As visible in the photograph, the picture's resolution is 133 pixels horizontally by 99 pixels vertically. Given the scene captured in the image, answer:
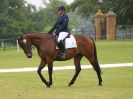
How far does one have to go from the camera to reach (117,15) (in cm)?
6119

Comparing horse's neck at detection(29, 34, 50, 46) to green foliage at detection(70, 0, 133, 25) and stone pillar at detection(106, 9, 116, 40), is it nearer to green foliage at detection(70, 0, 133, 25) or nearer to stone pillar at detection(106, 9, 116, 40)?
green foliage at detection(70, 0, 133, 25)

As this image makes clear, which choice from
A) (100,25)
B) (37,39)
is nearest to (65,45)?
(37,39)

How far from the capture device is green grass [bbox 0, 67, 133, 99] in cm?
1518

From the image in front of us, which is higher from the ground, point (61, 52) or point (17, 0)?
point (61, 52)

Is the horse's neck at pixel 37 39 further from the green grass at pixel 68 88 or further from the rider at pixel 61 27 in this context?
the green grass at pixel 68 88

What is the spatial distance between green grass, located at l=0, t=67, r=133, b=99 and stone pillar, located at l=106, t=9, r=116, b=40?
32197mm

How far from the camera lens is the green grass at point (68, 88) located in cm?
1518

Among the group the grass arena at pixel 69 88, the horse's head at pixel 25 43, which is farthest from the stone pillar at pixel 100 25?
the horse's head at pixel 25 43

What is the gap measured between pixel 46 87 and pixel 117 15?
145 ft

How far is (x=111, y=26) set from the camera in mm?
56906

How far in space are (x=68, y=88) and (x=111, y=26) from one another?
3979 centimetres

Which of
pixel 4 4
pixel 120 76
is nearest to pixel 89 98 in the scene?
pixel 120 76

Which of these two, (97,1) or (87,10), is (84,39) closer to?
(97,1)

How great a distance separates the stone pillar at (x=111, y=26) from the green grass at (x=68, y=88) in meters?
32.2
